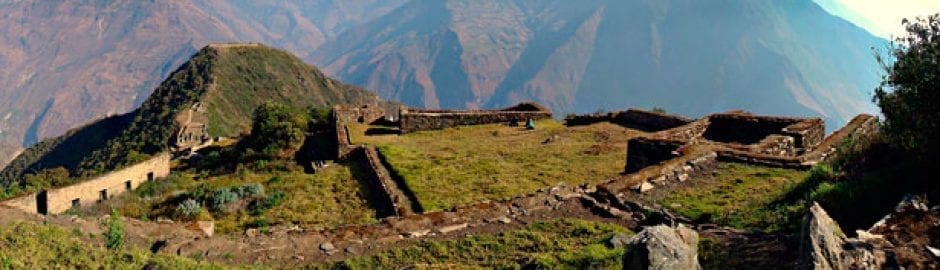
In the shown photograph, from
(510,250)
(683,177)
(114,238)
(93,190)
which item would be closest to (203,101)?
(93,190)

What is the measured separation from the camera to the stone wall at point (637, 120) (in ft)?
91.7

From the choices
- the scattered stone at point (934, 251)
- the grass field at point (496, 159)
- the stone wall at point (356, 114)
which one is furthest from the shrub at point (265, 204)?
the scattered stone at point (934, 251)

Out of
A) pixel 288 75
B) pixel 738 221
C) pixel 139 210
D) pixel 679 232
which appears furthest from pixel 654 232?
pixel 288 75

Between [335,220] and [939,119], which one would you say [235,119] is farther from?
[939,119]

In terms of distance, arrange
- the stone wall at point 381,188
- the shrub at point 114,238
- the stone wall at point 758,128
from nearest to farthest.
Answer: the shrub at point 114,238 → the stone wall at point 381,188 → the stone wall at point 758,128

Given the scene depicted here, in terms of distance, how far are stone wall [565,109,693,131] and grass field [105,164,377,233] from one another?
12.3 metres

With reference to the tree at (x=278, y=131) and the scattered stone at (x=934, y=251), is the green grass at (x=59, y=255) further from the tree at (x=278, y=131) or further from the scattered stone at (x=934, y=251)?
the tree at (x=278, y=131)

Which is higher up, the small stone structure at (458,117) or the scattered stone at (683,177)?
the small stone structure at (458,117)

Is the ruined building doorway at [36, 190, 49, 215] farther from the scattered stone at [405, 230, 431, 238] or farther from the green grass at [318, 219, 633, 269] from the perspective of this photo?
the green grass at [318, 219, 633, 269]

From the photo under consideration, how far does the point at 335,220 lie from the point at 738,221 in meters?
11.2

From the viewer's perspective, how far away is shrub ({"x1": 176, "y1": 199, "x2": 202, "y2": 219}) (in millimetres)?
21812

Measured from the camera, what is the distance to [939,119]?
9555 mm

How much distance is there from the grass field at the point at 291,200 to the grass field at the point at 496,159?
1.67 meters

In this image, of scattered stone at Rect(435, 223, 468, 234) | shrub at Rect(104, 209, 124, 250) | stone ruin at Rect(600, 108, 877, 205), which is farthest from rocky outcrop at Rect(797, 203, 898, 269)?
shrub at Rect(104, 209, 124, 250)
